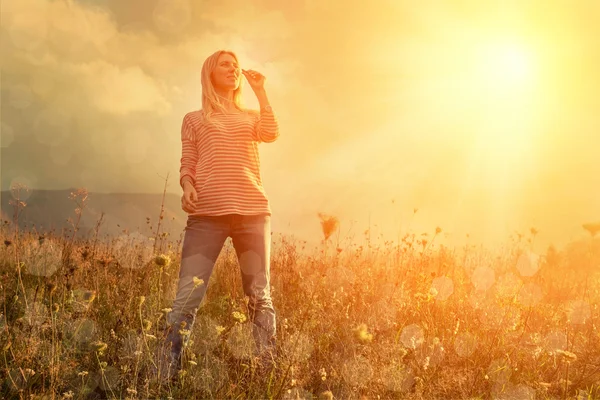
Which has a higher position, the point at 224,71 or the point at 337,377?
the point at 224,71

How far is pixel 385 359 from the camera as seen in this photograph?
3355 mm

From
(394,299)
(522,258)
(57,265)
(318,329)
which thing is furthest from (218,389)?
(522,258)

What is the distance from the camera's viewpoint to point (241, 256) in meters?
3.57

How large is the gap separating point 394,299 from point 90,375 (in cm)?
272

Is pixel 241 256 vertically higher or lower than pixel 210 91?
lower

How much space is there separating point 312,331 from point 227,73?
2.33 m

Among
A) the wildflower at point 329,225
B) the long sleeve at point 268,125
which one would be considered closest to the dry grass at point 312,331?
the wildflower at point 329,225

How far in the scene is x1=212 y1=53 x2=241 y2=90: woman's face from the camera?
383 cm

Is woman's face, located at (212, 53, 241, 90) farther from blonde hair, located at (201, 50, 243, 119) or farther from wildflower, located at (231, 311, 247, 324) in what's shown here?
wildflower, located at (231, 311, 247, 324)

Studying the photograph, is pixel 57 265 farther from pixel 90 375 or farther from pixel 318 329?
pixel 318 329

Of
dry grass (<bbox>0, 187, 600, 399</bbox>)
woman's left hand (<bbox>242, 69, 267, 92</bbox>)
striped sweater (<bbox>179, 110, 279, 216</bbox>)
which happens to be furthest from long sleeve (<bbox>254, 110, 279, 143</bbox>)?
dry grass (<bbox>0, 187, 600, 399</bbox>)

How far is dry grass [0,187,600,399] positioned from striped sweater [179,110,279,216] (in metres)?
0.62

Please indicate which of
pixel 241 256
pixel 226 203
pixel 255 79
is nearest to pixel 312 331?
pixel 241 256

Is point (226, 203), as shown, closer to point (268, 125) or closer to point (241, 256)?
point (241, 256)
